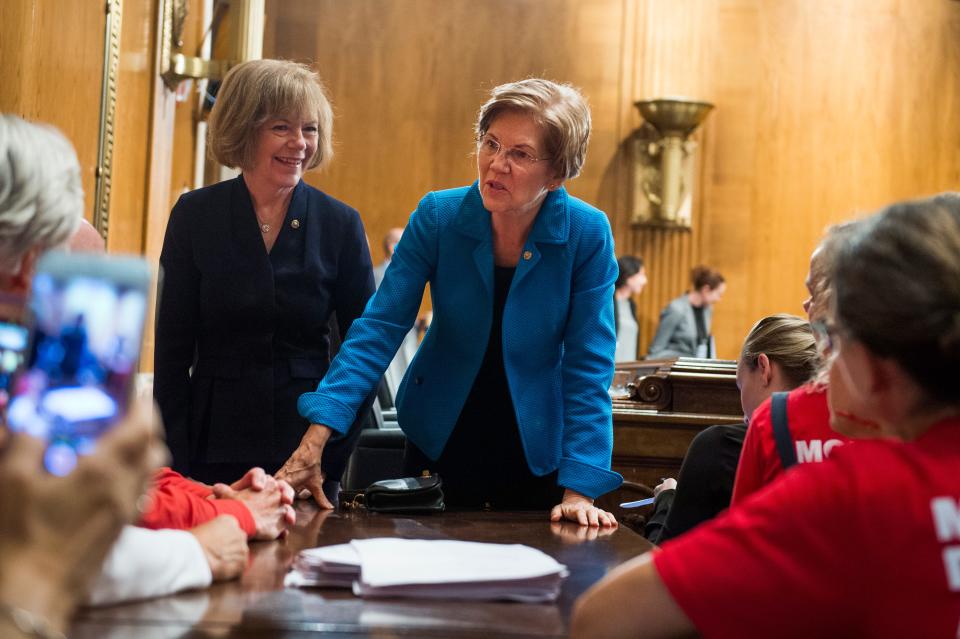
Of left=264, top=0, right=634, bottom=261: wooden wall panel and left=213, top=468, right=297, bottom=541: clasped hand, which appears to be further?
left=264, top=0, right=634, bottom=261: wooden wall panel

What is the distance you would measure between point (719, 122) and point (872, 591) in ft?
33.1

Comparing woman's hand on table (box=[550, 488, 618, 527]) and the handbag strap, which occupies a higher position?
the handbag strap

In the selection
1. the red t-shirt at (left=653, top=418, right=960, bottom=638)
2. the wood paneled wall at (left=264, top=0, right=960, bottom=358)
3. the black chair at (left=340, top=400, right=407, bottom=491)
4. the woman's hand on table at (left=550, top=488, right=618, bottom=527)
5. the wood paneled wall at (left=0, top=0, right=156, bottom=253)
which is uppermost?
the wood paneled wall at (left=264, top=0, right=960, bottom=358)

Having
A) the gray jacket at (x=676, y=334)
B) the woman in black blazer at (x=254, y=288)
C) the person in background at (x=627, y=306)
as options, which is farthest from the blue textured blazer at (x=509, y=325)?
the gray jacket at (x=676, y=334)

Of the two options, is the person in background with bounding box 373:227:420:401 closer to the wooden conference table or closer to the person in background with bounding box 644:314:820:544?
the person in background with bounding box 644:314:820:544

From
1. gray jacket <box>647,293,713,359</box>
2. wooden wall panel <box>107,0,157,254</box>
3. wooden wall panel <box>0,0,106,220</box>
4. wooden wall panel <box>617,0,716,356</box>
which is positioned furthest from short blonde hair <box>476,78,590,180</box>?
wooden wall panel <box>617,0,716,356</box>

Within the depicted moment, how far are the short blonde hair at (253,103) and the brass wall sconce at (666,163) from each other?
795 centimetres

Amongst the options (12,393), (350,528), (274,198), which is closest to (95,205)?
(274,198)

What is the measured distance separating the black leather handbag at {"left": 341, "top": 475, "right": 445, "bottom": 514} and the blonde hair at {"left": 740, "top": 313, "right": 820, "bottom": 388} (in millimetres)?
762

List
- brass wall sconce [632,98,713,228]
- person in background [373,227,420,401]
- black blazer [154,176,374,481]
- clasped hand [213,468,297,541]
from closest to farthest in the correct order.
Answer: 1. clasped hand [213,468,297,541]
2. black blazer [154,176,374,481]
3. person in background [373,227,420,401]
4. brass wall sconce [632,98,713,228]

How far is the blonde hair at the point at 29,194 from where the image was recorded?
1.26 meters

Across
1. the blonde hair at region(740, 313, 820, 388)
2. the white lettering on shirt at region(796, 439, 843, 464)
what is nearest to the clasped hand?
the white lettering on shirt at region(796, 439, 843, 464)

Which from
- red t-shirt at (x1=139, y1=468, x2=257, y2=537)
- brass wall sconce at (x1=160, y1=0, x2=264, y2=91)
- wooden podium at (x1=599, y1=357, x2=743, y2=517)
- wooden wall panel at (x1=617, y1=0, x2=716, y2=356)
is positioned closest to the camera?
red t-shirt at (x1=139, y1=468, x2=257, y2=537)

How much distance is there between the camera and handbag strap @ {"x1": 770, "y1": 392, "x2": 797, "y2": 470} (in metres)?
1.84
